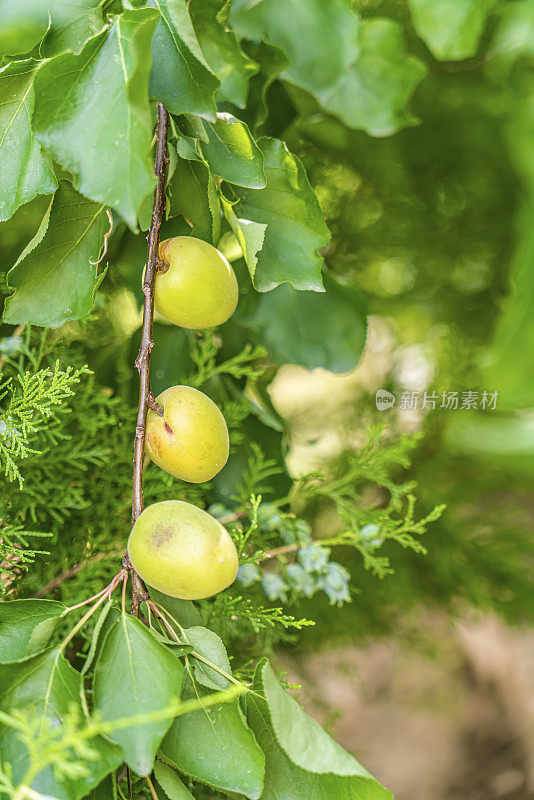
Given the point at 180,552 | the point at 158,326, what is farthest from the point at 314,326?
the point at 180,552

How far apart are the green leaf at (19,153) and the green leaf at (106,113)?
3 cm

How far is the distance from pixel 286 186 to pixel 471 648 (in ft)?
2.85

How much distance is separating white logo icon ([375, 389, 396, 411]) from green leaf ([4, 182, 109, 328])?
0.44 metres

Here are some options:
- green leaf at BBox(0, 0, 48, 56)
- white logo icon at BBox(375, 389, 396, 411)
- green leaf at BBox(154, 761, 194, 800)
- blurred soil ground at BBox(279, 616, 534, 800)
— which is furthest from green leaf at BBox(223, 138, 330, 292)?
blurred soil ground at BBox(279, 616, 534, 800)

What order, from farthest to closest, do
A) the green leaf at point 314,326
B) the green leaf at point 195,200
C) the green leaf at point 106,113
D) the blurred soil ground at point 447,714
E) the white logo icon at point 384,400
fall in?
the blurred soil ground at point 447,714 → the white logo icon at point 384,400 → the green leaf at point 314,326 → the green leaf at point 195,200 → the green leaf at point 106,113

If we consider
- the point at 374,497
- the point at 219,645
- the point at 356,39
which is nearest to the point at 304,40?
the point at 356,39

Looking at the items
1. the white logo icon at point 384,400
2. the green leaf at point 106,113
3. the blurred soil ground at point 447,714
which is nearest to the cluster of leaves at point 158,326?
the green leaf at point 106,113

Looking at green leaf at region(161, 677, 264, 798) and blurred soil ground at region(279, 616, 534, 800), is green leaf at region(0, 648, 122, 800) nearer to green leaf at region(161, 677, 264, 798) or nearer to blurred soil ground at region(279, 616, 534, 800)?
green leaf at region(161, 677, 264, 798)

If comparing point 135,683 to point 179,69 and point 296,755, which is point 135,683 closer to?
point 296,755

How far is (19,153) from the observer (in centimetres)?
27

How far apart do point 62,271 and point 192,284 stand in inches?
2.6

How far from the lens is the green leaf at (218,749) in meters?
0.26

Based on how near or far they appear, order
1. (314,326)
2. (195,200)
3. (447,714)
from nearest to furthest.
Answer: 1. (195,200)
2. (314,326)
3. (447,714)

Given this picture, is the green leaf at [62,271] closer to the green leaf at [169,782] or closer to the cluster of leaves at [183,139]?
the cluster of leaves at [183,139]
